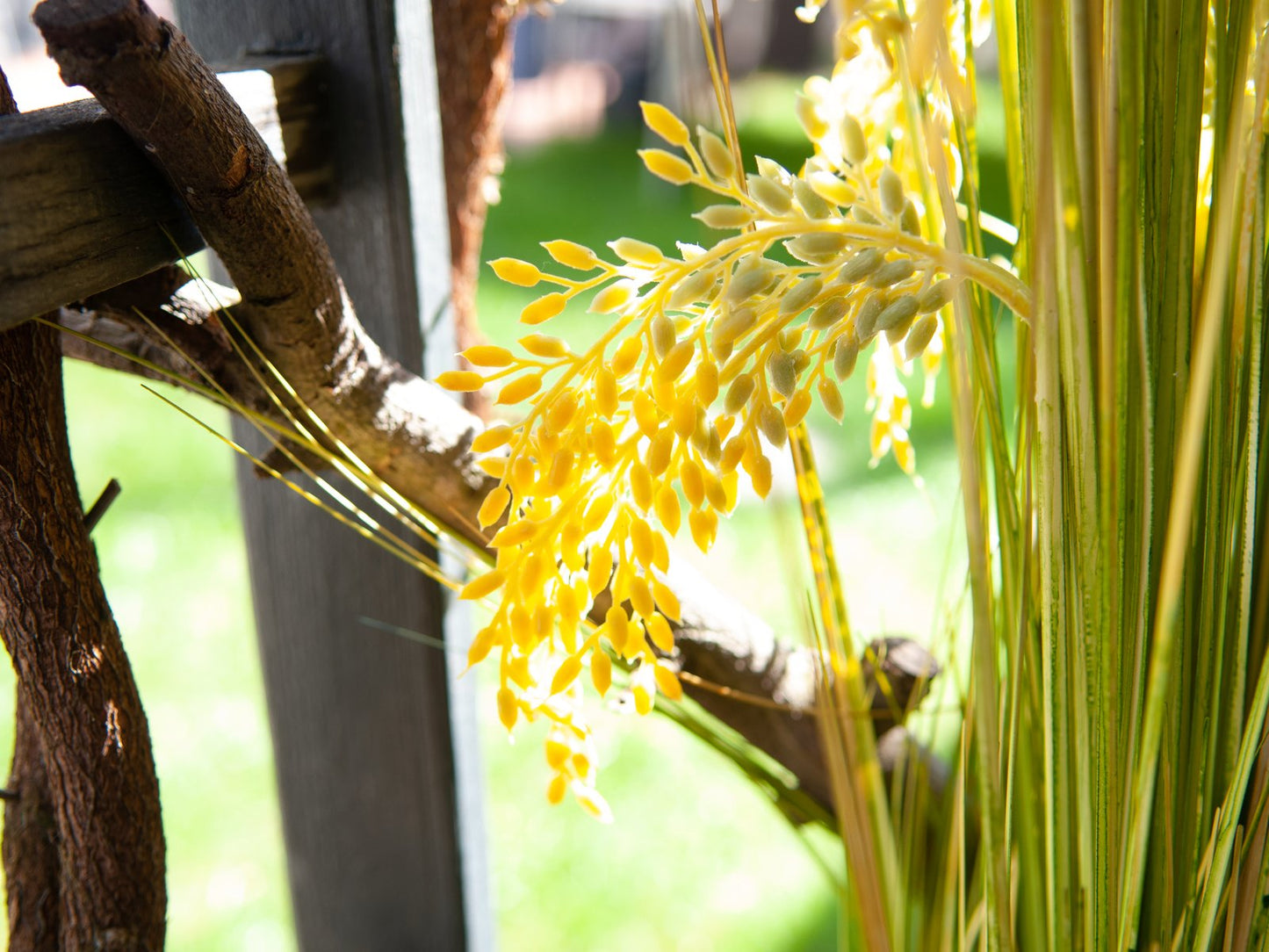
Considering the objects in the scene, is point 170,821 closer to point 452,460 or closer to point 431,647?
point 431,647

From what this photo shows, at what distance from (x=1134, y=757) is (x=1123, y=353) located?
149mm

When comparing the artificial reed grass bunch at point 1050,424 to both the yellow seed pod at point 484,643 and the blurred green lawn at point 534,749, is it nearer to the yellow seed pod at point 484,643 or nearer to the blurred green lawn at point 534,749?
the yellow seed pod at point 484,643

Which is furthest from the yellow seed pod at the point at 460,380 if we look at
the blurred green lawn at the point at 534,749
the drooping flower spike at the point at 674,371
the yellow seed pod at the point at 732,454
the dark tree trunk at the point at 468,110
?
the dark tree trunk at the point at 468,110

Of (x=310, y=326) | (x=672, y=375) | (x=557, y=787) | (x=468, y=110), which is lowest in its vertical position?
(x=557, y=787)

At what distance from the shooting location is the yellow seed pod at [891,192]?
14.9 inches

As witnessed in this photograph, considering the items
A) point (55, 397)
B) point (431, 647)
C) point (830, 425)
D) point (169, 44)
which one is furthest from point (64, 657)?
point (830, 425)

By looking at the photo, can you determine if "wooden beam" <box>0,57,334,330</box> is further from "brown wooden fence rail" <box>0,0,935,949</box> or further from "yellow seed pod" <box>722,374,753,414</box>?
"yellow seed pod" <box>722,374,753,414</box>

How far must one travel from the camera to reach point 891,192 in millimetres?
386

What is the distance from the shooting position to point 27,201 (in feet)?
1.25

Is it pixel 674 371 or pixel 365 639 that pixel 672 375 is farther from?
pixel 365 639

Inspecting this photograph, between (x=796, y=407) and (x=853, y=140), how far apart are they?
10 cm

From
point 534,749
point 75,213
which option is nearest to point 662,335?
point 75,213

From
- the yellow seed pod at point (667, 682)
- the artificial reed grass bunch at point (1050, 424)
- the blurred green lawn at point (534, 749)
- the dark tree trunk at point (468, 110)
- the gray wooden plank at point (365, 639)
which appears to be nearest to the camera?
the artificial reed grass bunch at point (1050, 424)

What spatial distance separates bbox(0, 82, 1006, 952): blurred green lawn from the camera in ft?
4.54
